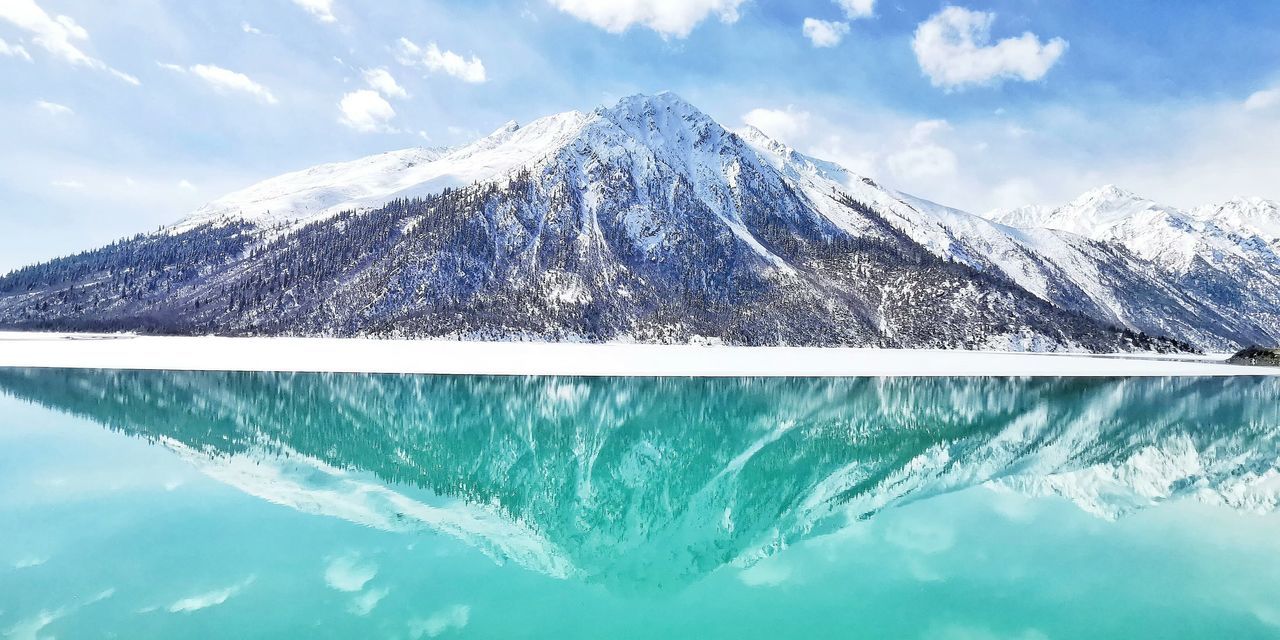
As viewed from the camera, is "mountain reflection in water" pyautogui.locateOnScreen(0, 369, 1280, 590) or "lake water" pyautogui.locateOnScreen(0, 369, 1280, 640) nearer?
"lake water" pyautogui.locateOnScreen(0, 369, 1280, 640)

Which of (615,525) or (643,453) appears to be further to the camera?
(643,453)

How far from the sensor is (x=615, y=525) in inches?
906

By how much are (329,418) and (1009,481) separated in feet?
120

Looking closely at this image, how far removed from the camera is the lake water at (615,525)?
15438mm

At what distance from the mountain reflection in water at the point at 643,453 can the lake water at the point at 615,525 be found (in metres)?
0.20

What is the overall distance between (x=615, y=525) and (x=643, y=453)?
11.8 metres

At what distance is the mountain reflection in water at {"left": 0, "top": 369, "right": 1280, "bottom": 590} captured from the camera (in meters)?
22.6

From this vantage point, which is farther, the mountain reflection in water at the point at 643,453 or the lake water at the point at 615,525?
the mountain reflection in water at the point at 643,453

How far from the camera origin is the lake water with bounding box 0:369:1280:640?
15.4 m

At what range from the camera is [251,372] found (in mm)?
68188

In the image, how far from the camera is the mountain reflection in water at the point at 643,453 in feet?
74.3

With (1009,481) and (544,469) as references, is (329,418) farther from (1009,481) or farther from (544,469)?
(1009,481)

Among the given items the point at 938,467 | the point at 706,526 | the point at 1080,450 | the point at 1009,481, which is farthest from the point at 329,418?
the point at 1080,450

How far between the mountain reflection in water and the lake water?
0.20 metres
